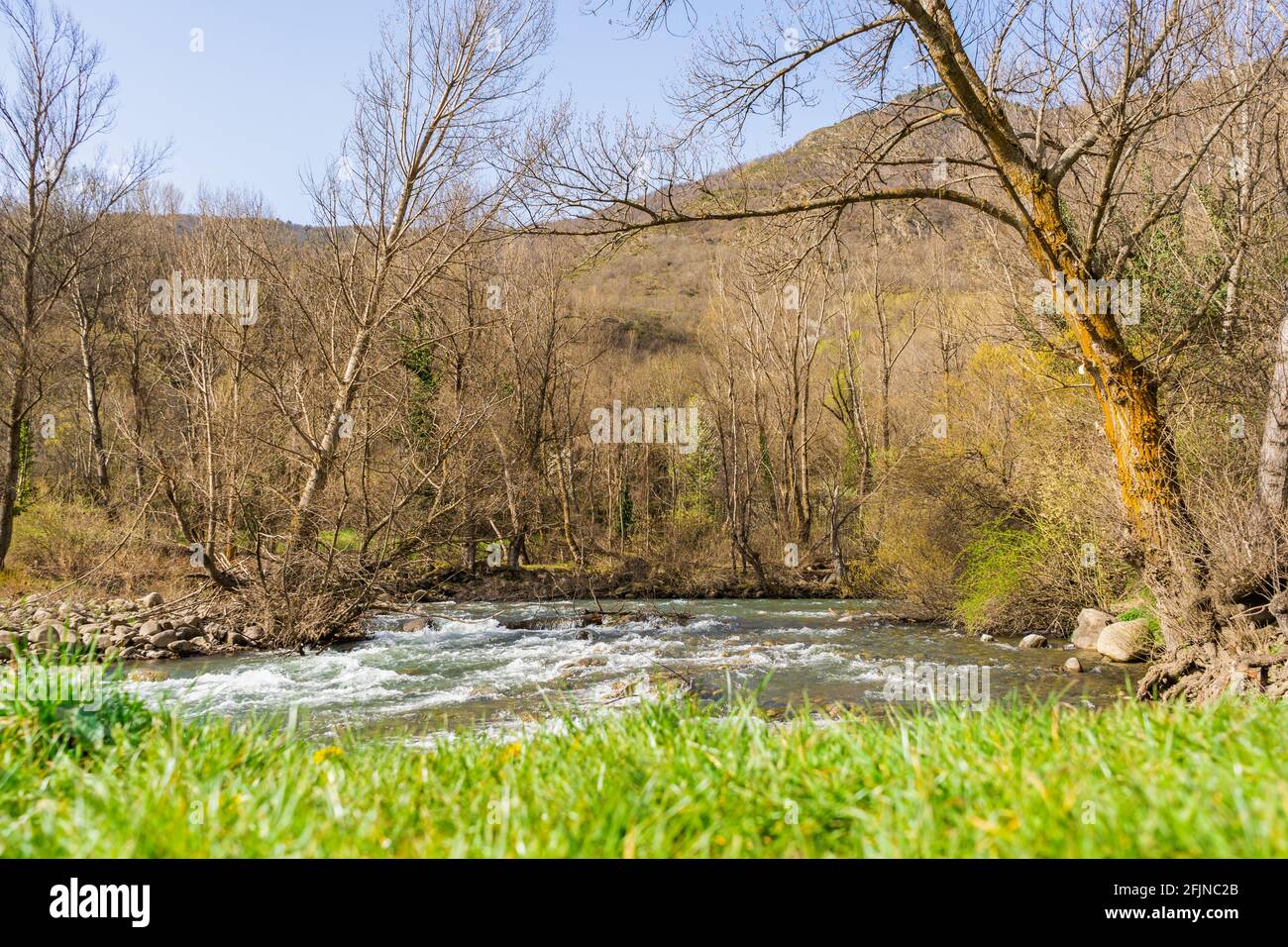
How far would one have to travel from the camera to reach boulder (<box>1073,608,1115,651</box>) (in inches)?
538

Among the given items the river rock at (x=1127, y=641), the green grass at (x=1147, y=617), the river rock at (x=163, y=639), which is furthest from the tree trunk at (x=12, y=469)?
A: the green grass at (x=1147, y=617)

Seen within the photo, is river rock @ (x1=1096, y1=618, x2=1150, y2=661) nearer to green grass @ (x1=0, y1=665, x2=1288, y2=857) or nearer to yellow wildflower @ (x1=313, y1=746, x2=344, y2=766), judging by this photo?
green grass @ (x1=0, y1=665, x2=1288, y2=857)

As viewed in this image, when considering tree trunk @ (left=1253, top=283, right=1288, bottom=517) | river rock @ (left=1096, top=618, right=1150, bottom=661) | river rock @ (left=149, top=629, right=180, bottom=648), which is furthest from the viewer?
river rock @ (left=149, top=629, right=180, bottom=648)

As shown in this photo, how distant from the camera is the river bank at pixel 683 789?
2135 mm

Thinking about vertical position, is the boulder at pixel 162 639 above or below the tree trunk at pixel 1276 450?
below

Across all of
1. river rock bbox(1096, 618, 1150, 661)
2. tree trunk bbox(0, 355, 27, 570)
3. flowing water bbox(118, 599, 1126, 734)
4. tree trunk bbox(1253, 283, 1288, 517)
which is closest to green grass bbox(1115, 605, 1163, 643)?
river rock bbox(1096, 618, 1150, 661)

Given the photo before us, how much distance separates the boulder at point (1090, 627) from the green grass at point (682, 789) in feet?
36.0

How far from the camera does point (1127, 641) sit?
1247cm

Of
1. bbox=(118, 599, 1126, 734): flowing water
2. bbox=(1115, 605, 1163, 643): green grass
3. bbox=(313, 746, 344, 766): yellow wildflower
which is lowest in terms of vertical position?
bbox=(118, 599, 1126, 734): flowing water

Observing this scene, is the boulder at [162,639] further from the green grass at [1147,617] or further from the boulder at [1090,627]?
the green grass at [1147,617]

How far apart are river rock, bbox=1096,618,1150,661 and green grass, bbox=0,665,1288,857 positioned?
9764 mm
